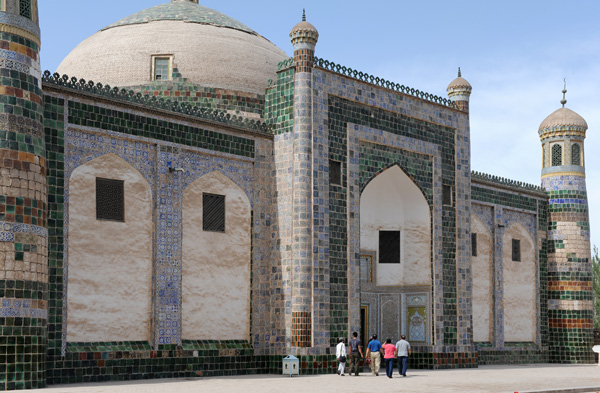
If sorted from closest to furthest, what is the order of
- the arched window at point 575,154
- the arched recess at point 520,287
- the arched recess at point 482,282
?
the arched recess at point 482,282 < the arched recess at point 520,287 < the arched window at point 575,154

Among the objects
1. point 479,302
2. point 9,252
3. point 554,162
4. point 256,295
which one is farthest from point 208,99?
point 554,162

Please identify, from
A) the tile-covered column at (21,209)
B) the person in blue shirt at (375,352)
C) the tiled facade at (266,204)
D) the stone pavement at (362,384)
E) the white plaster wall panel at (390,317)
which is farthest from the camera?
the white plaster wall panel at (390,317)

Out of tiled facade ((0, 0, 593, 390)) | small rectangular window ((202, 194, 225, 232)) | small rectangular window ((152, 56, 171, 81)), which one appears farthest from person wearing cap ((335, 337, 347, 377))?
small rectangular window ((152, 56, 171, 81))

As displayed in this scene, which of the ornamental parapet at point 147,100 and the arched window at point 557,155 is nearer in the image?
the ornamental parapet at point 147,100

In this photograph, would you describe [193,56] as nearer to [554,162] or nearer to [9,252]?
[9,252]

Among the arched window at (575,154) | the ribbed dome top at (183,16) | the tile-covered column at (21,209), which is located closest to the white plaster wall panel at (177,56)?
the ribbed dome top at (183,16)

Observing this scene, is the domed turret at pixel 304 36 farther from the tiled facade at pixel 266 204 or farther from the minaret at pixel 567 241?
the minaret at pixel 567 241

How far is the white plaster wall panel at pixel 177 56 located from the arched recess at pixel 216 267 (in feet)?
14.0

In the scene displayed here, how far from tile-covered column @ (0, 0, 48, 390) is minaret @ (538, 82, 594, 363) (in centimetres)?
1903

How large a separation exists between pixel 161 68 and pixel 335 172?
18.9 ft

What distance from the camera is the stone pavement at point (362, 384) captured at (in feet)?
45.4

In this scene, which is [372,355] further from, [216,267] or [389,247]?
[389,247]

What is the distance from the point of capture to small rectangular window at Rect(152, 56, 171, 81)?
21.3 metres

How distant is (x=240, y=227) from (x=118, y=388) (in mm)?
5540
